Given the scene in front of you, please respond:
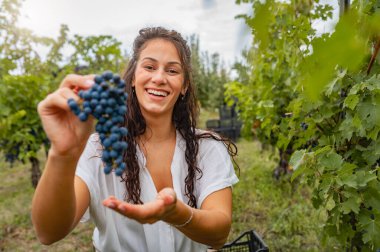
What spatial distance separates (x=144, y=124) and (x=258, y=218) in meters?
2.73

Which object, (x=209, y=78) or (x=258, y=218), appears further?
(x=209, y=78)

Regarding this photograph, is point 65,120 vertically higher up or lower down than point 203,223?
higher up

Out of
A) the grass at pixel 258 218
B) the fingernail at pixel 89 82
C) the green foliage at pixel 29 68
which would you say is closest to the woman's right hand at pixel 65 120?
the fingernail at pixel 89 82

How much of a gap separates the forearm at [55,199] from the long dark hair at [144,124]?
0.51 metres

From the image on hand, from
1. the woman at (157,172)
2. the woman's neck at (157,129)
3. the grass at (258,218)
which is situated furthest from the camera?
the grass at (258,218)

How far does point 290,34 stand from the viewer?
215 cm

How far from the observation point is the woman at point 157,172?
1359 mm

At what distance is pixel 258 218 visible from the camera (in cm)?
410

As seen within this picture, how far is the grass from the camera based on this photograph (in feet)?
11.3

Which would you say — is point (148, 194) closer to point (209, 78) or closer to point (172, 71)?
point (172, 71)

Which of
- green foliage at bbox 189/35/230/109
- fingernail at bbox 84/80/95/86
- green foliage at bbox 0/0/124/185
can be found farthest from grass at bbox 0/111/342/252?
green foliage at bbox 189/35/230/109

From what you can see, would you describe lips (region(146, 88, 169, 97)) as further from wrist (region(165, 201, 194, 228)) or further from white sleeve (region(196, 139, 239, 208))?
wrist (region(165, 201, 194, 228))

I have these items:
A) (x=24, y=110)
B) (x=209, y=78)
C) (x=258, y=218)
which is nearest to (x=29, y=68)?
(x=24, y=110)

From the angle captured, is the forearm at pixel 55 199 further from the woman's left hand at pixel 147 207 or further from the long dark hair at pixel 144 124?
the long dark hair at pixel 144 124
